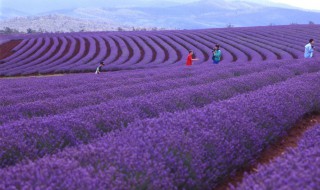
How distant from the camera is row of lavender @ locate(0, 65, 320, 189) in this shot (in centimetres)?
236

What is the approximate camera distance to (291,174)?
6.61 feet

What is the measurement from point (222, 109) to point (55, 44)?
2650 centimetres

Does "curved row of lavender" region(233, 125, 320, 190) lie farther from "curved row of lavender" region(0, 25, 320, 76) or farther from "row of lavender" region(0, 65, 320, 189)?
"curved row of lavender" region(0, 25, 320, 76)

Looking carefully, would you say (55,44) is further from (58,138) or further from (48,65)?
(58,138)

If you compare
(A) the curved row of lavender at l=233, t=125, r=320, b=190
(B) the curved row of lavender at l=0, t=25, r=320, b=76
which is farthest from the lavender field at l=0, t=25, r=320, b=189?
(B) the curved row of lavender at l=0, t=25, r=320, b=76

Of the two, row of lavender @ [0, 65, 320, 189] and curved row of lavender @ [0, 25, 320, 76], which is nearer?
row of lavender @ [0, 65, 320, 189]

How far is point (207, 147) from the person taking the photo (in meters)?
3.16

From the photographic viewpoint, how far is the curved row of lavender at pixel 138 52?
767 inches

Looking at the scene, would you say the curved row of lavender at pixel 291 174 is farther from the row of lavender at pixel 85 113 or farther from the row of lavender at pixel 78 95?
the row of lavender at pixel 78 95

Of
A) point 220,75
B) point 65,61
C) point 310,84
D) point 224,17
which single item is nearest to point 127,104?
point 310,84

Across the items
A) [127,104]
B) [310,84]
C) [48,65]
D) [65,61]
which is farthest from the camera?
[65,61]

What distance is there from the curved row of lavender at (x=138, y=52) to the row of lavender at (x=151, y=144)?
531 inches

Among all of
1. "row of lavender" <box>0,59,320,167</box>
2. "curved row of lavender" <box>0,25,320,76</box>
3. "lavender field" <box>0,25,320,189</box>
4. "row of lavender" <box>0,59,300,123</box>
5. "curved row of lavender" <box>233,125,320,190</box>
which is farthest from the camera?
"curved row of lavender" <box>0,25,320,76</box>

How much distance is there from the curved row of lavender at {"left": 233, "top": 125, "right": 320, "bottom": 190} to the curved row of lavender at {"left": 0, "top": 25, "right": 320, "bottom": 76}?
50.7 feet
